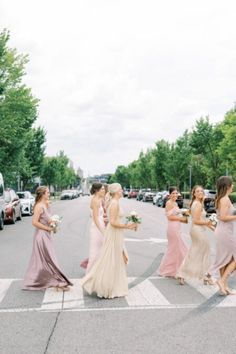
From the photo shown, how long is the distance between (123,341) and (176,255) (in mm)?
4040

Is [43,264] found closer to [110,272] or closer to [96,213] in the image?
[110,272]

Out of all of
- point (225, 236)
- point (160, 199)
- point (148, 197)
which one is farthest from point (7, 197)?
point (148, 197)

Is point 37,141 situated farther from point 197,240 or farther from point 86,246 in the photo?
point 197,240

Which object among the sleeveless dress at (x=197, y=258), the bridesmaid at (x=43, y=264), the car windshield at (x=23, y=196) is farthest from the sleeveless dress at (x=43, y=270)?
the car windshield at (x=23, y=196)

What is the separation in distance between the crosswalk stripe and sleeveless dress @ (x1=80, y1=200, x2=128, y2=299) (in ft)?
0.71

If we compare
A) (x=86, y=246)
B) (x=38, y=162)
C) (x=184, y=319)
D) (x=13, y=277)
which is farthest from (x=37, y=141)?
(x=184, y=319)

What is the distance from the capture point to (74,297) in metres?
7.50

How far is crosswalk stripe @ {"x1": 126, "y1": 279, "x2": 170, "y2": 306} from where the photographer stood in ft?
23.5

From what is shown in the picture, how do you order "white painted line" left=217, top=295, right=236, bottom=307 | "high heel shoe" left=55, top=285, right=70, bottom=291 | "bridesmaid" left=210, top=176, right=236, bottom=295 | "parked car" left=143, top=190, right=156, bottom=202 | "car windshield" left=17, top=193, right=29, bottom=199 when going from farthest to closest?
"parked car" left=143, top=190, right=156, bottom=202 → "car windshield" left=17, top=193, right=29, bottom=199 → "high heel shoe" left=55, top=285, right=70, bottom=291 → "bridesmaid" left=210, top=176, right=236, bottom=295 → "white painted line" left=217, top=295, right=236, bottom=307

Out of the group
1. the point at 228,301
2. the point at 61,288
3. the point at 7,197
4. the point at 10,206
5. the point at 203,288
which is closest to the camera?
the point at 228,301

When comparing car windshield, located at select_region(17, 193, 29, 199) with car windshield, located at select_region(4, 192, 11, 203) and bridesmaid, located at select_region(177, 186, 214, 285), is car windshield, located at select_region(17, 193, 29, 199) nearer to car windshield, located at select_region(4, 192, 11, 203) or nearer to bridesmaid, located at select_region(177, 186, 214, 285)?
car windshield, located at select_region(4, 192, 11, 203)

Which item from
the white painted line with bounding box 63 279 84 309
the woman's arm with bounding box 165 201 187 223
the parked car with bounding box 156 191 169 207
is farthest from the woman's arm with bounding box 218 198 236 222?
the parked car with bounding box 156 191 169 207

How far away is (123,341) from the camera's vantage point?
5.34 m

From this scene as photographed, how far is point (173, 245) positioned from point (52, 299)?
2.75 metres
